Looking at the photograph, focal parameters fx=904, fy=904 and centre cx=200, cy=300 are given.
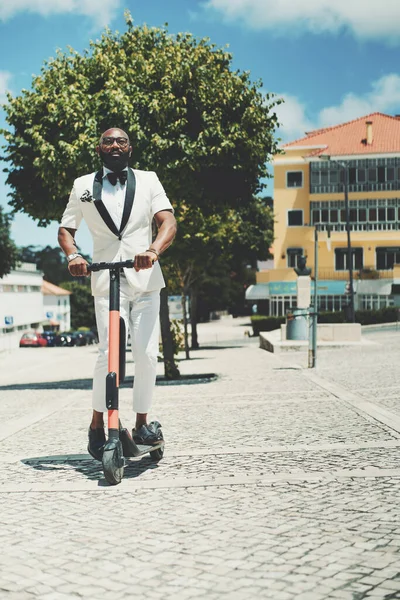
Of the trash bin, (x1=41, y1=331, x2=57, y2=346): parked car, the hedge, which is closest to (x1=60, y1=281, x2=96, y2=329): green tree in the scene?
(x1=41, y1=331, x2=57, y2=346): parked car

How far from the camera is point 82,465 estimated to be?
19.9 ft

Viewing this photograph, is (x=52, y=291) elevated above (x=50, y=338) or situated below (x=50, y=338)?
above

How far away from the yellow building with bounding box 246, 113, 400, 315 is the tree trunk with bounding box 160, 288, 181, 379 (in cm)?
4735

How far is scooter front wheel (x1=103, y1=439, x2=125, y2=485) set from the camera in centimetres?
507

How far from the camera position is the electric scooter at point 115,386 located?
5.11m

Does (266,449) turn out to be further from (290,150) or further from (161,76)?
(290,150)

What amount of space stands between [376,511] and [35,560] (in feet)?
5.44

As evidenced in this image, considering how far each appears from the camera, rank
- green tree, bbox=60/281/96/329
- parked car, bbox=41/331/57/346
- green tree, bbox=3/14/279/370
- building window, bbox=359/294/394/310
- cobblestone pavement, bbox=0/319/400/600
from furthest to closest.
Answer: green tree, bbox=60/281/96/329, parked car, bbox=41/331/57/346, building window, bbox=359/294/394/310, green tree, bbox=3/14/279/370, cobblestone pavement, bbox=0/319/400/600

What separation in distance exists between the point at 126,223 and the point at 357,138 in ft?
217

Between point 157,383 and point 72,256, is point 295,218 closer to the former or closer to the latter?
point 157,383

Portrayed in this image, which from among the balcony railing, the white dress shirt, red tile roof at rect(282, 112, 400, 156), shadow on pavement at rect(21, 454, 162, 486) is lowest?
shadow on pavement at rect(21, 454, 162, 486)

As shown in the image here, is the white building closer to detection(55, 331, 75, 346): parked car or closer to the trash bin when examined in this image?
detection(55, 331, 75, 346): parked car

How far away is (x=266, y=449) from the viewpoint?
257 inches

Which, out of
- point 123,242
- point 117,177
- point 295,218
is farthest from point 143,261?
point 295,218
